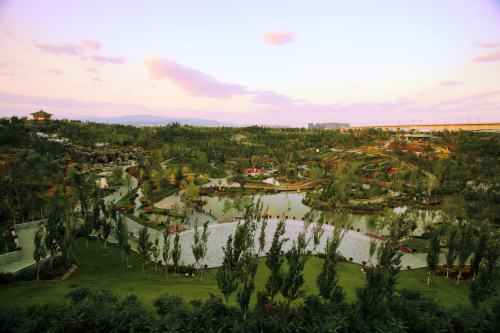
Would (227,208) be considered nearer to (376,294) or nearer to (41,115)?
(376,294)

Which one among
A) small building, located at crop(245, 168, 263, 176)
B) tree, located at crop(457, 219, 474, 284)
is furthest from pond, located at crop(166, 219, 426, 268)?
small building, located at crop(245, 168, 263, 176)

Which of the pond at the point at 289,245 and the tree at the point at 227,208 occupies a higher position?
the tree at the point at 227,208

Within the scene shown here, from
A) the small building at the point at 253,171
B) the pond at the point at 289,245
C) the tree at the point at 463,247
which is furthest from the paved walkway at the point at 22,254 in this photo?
the small building at the point at 253,171

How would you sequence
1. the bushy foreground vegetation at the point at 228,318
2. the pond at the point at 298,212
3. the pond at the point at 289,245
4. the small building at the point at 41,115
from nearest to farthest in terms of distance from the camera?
the bushy foreground vegetation at the point at 228,318
the pond at the point at 289,245
the pond at the point at 298,212
the small building at the point at 41,115

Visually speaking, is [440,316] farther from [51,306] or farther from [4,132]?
[4,132]

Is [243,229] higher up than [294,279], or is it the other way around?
[243,229]

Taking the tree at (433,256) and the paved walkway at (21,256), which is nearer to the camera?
the paved walkway at (21,256)

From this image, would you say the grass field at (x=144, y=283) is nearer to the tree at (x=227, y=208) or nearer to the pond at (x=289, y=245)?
the pond at (x=289, y=245)

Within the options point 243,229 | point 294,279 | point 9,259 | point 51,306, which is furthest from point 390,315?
point 9,259
